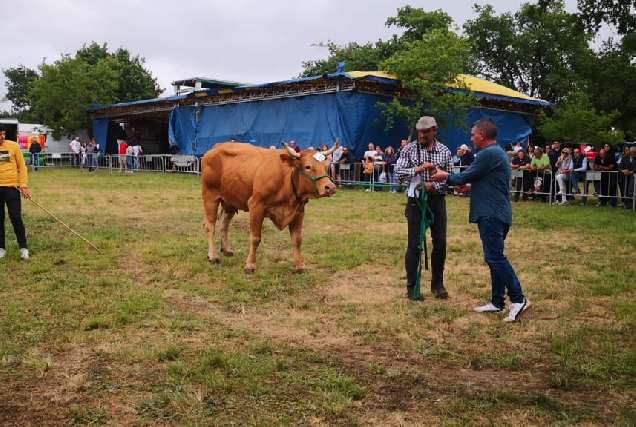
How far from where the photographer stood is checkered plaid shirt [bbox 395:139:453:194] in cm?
679

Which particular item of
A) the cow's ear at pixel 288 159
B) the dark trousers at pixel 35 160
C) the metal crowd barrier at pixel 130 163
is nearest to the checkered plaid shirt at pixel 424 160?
the cow's ear at pixel 288 159

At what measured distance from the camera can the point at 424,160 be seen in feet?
22.6

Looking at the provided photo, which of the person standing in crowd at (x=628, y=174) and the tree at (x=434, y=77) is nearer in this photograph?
the person standing in crowd at (x=628, y=174)

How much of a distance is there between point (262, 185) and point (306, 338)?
3260 mm

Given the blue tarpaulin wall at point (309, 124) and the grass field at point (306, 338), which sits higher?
the blue tarpaulin wall at point (309, 124)

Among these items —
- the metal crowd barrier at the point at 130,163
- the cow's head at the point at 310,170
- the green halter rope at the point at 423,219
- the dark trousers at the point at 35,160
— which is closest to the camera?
the green halter rope at the point at 423,219

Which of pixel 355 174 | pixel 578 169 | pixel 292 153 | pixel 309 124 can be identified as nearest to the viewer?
pixel 292 153

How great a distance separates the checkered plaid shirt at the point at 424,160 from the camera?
6.79 m

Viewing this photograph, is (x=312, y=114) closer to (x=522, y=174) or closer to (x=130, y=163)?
(x=522, y=174)

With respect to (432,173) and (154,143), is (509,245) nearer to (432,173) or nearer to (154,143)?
(432,173)

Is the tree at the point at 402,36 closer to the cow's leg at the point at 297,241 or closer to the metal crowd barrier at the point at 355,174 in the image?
the metal crowd barrier at the point at 355,174

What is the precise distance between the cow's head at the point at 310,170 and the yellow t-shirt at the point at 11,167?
13.6ft

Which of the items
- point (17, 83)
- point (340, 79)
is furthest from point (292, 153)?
point (17, 83)

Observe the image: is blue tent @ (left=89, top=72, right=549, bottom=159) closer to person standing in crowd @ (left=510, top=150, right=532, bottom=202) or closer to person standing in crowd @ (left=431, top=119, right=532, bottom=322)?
person standing in crowd @ (left=510, top=150, right=532, bottom=202)
